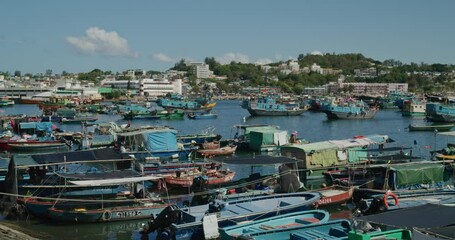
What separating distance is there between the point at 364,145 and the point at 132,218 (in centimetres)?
1570

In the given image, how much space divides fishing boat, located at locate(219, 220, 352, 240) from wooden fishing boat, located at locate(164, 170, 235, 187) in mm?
9848

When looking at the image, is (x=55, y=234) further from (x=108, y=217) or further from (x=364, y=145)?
(x=364, y=145)

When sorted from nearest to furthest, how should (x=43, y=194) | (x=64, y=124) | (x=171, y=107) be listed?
(x=43, y=194)
(x=64, y=124)
(x=171, y=107)

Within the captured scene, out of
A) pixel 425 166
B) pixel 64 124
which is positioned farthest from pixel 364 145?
pixel 64 124

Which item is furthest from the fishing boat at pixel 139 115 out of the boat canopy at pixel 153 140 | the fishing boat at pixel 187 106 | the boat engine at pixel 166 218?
the boat engine at pixel 166 218

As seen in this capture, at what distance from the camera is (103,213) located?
20.0 m

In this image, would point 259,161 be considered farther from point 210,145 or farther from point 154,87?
point 154,87

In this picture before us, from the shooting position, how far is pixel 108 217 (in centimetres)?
2009

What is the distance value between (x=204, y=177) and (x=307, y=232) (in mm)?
11155

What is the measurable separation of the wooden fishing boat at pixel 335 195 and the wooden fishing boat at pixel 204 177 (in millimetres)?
5383

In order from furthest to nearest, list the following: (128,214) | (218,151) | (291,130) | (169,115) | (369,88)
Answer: (369,88) < (169,115) < (291,130) < (218,151) < (128,214)

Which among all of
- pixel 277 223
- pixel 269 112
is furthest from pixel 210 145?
pixel 269 112

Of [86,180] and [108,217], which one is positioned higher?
[86,180]

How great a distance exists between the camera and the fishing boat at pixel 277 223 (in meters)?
14.8
